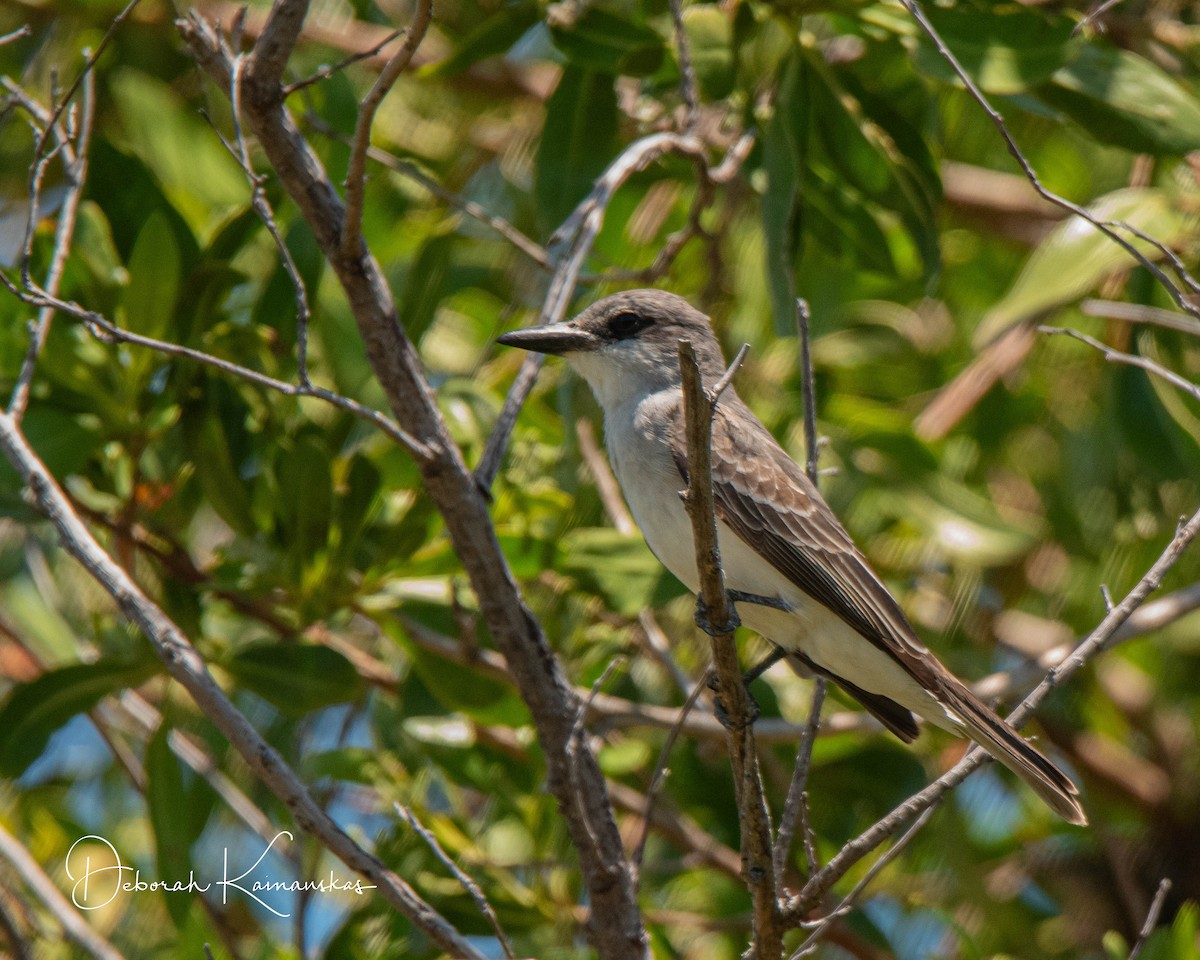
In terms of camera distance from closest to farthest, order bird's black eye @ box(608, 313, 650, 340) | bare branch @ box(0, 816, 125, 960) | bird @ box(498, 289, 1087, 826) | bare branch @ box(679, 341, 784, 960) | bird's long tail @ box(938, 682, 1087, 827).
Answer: bare branch @ box(679, 341, 784, 960), bird's long tail @ box(938, 682, 1087, 827), bird @ box(498, 289, 1087, 826), bare branch @ box(0, 816, 125, 960), bird's black eye @ box(608, 313, 650, 340)

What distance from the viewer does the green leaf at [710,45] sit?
12.9 ft

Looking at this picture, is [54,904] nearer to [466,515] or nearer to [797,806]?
[466,515]

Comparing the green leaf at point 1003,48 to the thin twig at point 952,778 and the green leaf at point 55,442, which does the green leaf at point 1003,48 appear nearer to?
the thin twig at point 952,778

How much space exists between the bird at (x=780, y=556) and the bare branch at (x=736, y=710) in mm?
580

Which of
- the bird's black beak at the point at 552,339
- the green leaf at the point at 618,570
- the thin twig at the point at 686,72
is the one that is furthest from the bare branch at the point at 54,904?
the thin twig at the point at 686,72

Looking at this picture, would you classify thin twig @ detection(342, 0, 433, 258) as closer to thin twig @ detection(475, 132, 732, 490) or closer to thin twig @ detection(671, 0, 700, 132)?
thin twig @ detection(475, 132, 732, 490)

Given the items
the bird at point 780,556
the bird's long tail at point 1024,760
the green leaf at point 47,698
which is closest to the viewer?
the bird's long tail at point 1024,760

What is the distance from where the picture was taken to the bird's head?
395cm

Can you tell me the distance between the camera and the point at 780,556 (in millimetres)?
3539

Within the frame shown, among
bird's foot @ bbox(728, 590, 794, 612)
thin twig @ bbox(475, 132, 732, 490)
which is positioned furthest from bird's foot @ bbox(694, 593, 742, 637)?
thin twig @ bbox(475, 132, 732, 490)

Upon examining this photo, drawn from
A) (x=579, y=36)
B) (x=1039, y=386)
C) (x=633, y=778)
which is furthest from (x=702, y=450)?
(x=1039, y=386)

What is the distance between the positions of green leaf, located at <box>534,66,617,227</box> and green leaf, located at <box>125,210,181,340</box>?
1234mm

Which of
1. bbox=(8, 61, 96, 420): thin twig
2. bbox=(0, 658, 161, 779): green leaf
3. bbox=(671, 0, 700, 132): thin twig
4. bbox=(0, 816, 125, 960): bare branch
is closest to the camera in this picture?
bbox=(8, 61, 96, 420): thin twig

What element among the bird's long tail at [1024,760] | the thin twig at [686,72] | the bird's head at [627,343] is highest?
the thin twig at [686,72]
